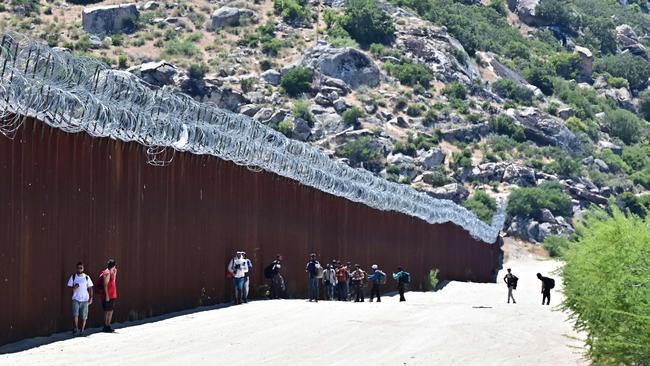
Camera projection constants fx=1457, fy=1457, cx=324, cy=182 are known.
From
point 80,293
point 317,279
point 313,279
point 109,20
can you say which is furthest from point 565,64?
point 80,293

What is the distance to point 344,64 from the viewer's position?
107938mm

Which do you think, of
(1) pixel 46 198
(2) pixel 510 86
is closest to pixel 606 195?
(2) pixel 510 86

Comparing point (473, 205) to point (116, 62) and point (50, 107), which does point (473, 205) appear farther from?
point (50, 107)

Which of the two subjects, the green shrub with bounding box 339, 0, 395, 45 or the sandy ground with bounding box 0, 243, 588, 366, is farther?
the green shrub with bounding box 339, 0, 395, 45

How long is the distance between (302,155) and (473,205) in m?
59.7

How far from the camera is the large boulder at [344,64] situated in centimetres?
10719

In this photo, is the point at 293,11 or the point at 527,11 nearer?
the point at 293,11

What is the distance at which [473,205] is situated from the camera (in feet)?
306

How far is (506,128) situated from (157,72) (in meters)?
27.3

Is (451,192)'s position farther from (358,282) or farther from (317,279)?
(317,279)

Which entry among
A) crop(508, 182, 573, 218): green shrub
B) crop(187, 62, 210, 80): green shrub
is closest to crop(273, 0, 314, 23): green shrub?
crop(187, 62, 210, 80): green shrub

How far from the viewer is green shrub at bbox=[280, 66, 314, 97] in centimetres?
10288

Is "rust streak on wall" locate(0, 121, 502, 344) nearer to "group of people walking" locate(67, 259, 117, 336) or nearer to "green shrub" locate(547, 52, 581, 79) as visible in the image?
"group of people walking" locate(67, 259, 117, 336)

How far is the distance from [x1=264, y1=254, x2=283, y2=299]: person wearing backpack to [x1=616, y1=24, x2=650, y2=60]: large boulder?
440ft
